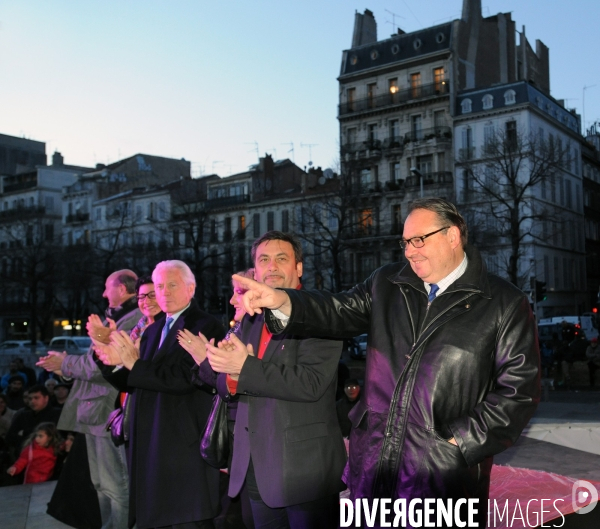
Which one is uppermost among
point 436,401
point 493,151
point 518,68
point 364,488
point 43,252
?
point 518,68

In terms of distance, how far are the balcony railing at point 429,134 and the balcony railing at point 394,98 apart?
226cm

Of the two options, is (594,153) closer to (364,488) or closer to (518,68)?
A: (518,68)

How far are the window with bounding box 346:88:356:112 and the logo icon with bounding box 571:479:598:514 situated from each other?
163 feet

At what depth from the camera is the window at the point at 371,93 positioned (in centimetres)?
5194

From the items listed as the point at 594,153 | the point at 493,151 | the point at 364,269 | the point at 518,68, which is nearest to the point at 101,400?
the point at 493,151

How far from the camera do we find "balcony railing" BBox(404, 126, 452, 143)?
4788 centimetres

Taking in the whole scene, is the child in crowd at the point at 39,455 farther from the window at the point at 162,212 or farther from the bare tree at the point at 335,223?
the window at the point at 162,212

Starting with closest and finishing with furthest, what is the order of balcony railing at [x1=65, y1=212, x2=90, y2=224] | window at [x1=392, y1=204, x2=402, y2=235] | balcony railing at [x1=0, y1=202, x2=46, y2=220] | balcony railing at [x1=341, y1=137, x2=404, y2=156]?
window at [x1=392, y1=204, x2=402, y2=235]
balcony railing at [x1=341, y1=137, x2=404, y2=156]
balcony railing at [x1=0, y1=202, x2=46, y2=220]
balcony railing at [x1=65, y1=212, x2=90, y2=224]

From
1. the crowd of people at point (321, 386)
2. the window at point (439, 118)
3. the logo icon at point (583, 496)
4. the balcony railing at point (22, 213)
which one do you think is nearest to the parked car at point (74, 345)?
the balcony railing at point (22, 213)

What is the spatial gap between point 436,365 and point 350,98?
51.8 meters

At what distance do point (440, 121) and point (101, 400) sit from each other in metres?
45.7

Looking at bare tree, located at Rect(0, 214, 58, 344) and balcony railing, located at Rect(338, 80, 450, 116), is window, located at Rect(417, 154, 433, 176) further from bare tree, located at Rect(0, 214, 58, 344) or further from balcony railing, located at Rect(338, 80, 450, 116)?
bare tree, located at Rect(0, 214, 58, 344)

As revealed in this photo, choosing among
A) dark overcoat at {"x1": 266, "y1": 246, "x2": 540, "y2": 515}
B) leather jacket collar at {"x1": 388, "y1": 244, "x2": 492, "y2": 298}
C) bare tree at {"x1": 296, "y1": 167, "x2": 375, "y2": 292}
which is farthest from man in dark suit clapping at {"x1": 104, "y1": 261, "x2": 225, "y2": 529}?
bare tree at {"x1": 296, "y1": 167, "x2": 375, "y2": 292}

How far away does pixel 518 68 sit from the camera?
5519cm
